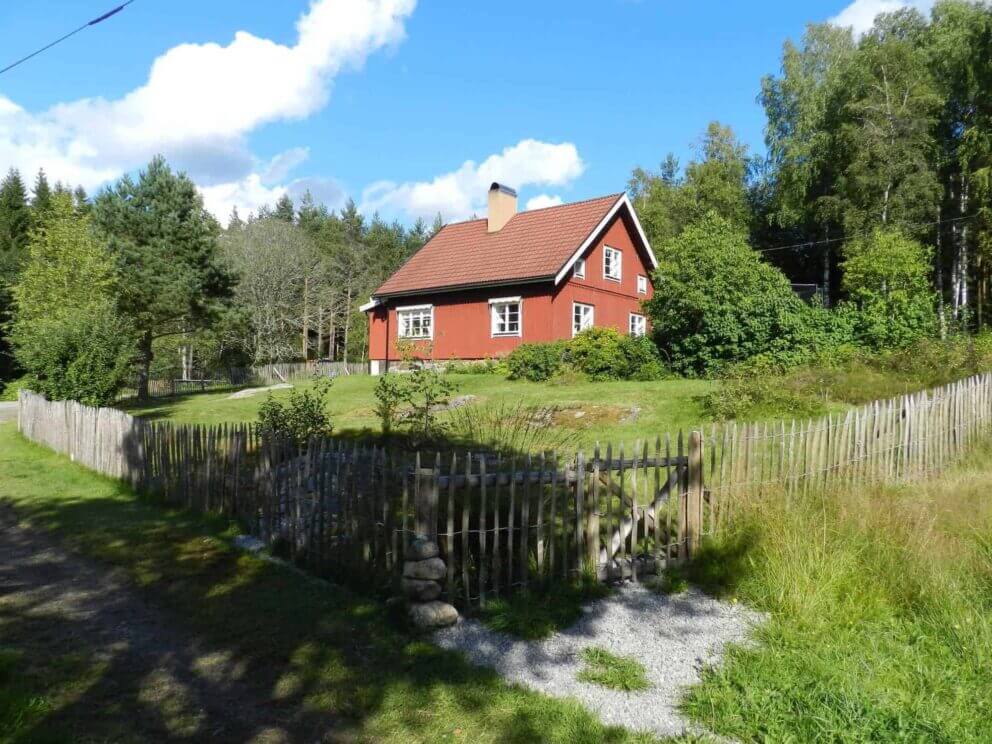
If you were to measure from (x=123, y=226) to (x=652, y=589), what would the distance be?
2952 centimetres

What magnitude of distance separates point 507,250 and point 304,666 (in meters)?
26.5

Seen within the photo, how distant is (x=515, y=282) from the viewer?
27.5 metres

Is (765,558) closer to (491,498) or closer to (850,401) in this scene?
(491,498)

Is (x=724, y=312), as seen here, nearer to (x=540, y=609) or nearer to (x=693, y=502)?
(x=693, y=502)

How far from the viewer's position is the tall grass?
372cm

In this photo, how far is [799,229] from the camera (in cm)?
4291

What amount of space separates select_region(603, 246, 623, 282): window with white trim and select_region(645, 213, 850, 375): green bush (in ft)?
17.8

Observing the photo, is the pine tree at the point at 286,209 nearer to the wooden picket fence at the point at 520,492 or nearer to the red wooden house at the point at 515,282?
the red wooden house at the point at 515,282

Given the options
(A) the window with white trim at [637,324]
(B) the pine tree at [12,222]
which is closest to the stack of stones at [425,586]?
(A) the window with white trim at [637,324]

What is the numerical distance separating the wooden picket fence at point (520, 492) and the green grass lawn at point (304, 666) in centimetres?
54

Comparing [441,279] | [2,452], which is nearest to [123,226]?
[441,279]

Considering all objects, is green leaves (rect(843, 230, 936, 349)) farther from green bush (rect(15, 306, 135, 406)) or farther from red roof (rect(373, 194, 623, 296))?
green bush (rect(15, 306, 135, 406))

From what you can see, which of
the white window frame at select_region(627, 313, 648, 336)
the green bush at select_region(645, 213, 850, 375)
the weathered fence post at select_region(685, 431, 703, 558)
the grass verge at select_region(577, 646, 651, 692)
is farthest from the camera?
the white window frame at select_region(627, 313, 648, 336)

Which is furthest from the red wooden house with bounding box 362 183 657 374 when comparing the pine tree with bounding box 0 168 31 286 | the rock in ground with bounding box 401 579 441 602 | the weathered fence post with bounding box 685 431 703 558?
the pine tree with bounding box 0 168 31 286
